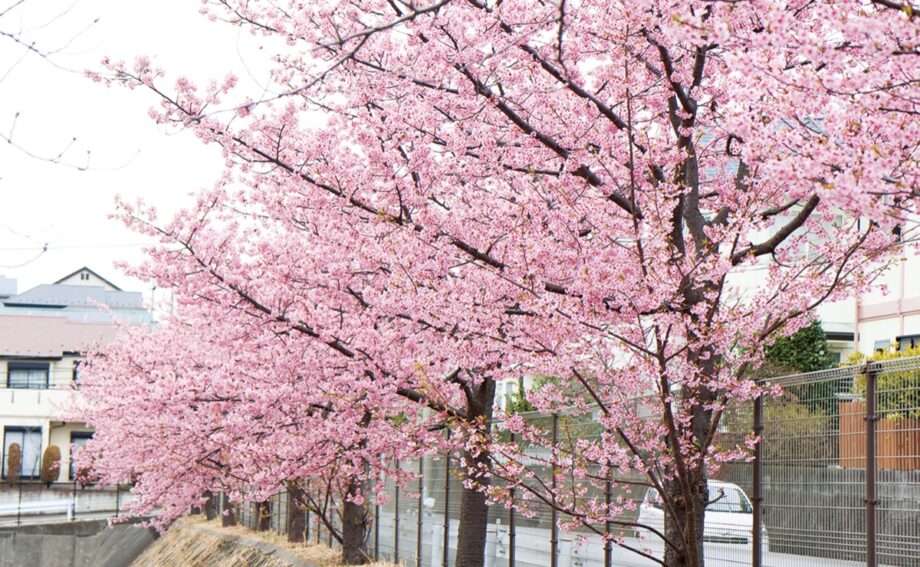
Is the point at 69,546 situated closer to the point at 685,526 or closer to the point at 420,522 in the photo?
the point at 420,522

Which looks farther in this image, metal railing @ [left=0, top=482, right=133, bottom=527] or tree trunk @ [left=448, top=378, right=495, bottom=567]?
metal railing @ [left=0, top=482, right=133, bottom=527]

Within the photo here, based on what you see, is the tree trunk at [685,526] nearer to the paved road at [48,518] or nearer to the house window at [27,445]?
the paved road at [48,518]

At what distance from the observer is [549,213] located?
8078mm

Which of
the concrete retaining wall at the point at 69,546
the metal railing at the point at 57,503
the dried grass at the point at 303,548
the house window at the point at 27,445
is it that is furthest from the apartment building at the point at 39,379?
the dried grass at the point at 303,548

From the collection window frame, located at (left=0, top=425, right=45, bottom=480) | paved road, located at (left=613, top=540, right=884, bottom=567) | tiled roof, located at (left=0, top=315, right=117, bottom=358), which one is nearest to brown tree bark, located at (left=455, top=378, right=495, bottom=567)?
paved road, located at (left=613, top=540, right=884, bottom=567)

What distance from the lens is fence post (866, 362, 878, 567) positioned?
266 inches

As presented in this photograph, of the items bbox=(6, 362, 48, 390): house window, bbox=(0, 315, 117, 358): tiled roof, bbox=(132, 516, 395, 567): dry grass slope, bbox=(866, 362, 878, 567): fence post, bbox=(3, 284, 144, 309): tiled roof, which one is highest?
bbox=(3, 284, 144, 309): tiled roof

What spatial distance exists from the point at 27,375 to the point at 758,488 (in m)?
52.9

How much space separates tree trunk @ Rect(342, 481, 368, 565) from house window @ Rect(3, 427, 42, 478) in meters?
40.8

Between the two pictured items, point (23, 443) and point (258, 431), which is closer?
point (258, 431)

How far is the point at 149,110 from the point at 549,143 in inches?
131

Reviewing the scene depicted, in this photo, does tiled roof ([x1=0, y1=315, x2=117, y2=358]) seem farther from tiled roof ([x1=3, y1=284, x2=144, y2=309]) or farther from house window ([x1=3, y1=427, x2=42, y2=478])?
tiled roof ([x1=3, y1=284, x2=144, y2=309])

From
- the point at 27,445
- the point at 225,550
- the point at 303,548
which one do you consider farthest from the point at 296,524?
the point at 27,445

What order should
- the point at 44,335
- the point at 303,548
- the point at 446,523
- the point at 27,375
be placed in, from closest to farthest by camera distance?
the point at 446,523 < the point at 303,548 < the point at 27,375 < the point at 44,335
